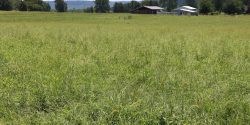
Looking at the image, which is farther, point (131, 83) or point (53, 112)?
point (131, 83)

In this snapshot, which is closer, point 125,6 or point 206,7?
point 206,7

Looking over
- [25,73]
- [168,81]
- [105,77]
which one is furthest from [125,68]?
[25,73]

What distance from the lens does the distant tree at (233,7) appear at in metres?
109

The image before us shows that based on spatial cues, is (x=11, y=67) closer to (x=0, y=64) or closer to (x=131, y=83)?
(x=0, y=64)

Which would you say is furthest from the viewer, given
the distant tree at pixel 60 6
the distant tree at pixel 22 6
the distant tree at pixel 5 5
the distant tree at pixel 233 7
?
the distant tree at pixel 60 6

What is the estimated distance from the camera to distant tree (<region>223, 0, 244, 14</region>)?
109312mm

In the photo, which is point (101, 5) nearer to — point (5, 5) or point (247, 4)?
point (5, 5)

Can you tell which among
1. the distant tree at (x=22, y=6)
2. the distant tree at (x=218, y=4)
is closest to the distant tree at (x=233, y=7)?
the distant tree at (x=218, y=4)

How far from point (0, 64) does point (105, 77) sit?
3.22m

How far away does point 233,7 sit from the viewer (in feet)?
361

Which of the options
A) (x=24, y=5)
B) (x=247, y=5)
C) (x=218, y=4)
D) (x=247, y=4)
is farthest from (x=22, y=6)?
(x=247, y=4)

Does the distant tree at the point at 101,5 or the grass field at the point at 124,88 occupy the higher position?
the distant tree at the point at 101,5

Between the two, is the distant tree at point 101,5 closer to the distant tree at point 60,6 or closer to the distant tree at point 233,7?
the distant tree at point 60,6

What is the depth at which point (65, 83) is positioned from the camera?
777cm
